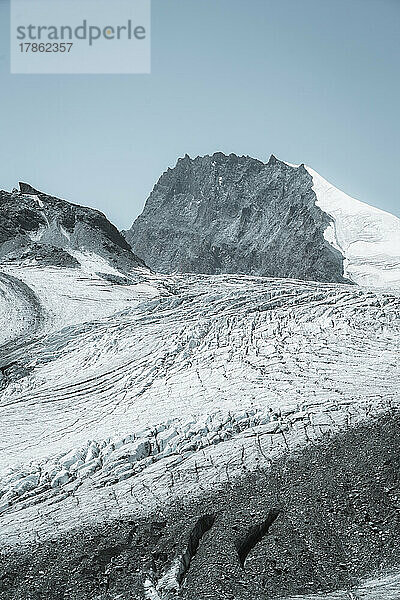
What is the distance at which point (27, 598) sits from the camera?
9.02m

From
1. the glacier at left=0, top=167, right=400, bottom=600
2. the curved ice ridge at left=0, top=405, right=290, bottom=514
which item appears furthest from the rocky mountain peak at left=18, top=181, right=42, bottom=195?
the curved ice ridge at left=0, top=405, right=290, bottom=514

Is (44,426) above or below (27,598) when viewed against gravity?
above

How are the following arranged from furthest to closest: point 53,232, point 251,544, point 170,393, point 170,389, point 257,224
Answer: point 257,224 < point 53,232 < point 170,389 < point 170,393 < point 251,544

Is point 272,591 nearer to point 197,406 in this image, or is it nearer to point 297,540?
point 297,540

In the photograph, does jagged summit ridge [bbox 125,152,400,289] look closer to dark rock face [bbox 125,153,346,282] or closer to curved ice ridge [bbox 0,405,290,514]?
dark rock face [bbox 125,153,346,282]

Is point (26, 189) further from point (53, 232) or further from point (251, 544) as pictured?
point (251, 544)

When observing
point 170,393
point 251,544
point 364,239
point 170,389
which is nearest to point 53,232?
point 364,239

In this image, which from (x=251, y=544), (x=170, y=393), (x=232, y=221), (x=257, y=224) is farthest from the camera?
(x=232, y=221)

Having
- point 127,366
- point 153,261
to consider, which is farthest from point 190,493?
point 153,261

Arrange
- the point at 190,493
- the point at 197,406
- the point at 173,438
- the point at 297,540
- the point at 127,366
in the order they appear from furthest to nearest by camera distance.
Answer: the point at 127,366, the point at 197,406, the point at 173,438, the point at 190,493, the point at 297,540

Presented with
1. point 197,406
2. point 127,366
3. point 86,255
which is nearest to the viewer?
point 197,406

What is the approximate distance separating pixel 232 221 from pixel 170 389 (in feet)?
283

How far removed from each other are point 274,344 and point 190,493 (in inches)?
374

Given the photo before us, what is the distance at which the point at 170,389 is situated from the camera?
57.1ft
